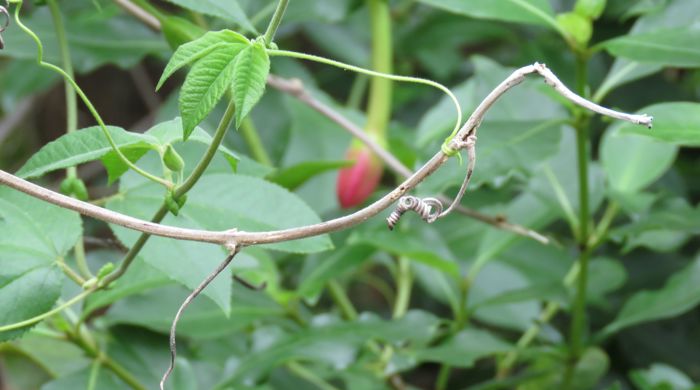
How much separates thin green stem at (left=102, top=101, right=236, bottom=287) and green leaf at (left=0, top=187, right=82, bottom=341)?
37 millimetres

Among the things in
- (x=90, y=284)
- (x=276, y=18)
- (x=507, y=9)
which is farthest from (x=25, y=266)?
(x=507, y=9)

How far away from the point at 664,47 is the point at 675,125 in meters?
0.14

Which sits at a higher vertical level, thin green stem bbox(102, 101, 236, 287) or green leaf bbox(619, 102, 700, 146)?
green leaf bbox(619, 102, 700, 146)

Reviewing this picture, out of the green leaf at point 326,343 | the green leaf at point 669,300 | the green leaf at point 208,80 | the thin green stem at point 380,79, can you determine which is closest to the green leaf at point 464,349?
the green leaf at point 326,343

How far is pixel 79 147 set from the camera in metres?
0.60

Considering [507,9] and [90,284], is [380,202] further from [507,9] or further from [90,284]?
[507,9]

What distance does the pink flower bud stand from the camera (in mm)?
1167

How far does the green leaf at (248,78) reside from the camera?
1.65ft

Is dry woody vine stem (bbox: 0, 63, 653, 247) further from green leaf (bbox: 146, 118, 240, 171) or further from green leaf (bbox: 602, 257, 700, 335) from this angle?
green leaf (bbox: 602, 257, 700, 335)

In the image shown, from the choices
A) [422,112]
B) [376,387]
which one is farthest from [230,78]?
[422,112]

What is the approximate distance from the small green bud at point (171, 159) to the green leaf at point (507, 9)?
40 cm

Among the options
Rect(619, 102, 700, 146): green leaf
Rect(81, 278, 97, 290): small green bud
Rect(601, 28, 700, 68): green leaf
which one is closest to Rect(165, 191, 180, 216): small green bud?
Rect(81, 278, 97, 290): small green bud

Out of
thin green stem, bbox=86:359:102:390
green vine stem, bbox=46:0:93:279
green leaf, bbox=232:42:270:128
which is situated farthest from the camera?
thin green stem, bbox=86:359:102:390

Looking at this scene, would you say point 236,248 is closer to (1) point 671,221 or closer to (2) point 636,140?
(1) point 671,221
